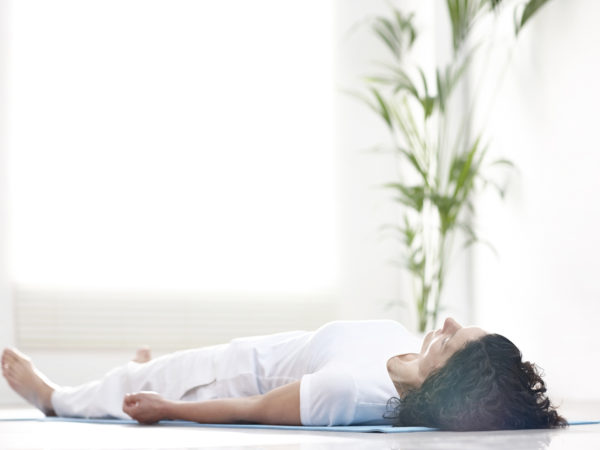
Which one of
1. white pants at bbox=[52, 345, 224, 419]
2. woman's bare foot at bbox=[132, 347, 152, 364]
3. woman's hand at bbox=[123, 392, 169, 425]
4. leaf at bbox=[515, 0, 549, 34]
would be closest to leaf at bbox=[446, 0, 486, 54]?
leaf at bbox=[515, 0, 549, 34]

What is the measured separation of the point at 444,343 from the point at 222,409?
645 mm

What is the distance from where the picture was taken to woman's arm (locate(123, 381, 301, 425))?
2.35m

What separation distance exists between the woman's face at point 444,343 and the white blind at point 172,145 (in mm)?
3285

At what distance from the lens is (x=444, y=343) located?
7.30 feet

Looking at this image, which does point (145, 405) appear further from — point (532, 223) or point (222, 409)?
point (532, 223)

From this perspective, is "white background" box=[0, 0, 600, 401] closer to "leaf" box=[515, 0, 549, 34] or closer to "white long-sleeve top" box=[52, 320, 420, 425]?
"leaf" box=[515, 0, 549, 34]

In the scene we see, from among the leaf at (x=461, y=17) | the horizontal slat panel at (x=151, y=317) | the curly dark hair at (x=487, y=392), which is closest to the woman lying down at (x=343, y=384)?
the curly dark hair at (x=487, y=392)

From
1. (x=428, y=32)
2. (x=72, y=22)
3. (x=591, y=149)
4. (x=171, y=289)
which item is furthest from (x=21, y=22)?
(x=591, y=149)

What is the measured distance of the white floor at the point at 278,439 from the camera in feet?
5.71

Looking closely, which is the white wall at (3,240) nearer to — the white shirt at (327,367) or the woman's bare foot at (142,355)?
the woman's bare foot at (142,355)

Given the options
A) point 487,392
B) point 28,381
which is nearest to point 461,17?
point 28,381

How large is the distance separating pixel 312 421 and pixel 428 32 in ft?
11.9

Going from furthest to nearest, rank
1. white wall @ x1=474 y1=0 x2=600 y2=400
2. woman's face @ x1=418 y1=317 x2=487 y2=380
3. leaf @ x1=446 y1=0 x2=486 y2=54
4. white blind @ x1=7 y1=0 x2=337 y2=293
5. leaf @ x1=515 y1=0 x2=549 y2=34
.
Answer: white blind @ x1=7 y1=0 x2=337 y2=293 → leaf @ x1=446 y1=0 x2=486 y2=54 → leaf @ x1=515 y1=0 x2=549 y2=34 → white wall @ x1=474 y1=0 x2=600 y2=400 → woman's face @ x1=418 y1=317 x2=487 y2=380

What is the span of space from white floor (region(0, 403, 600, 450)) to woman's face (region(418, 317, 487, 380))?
0.21m
